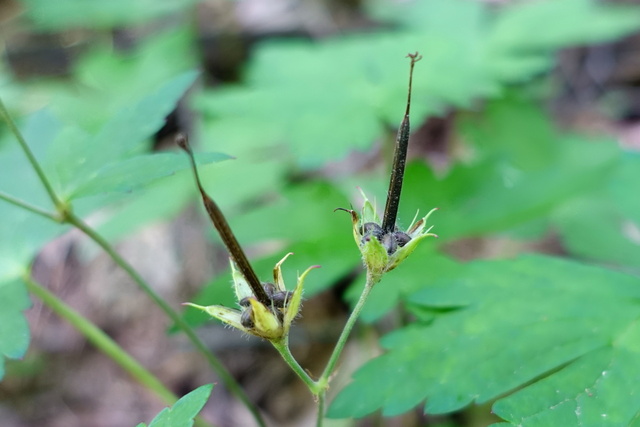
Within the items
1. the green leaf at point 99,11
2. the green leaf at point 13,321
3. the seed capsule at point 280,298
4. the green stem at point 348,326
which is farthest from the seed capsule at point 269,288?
the green leaf at point 99,11

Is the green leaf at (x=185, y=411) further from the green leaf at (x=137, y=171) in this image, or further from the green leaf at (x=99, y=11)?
the green leaf at (x=99, y=11)

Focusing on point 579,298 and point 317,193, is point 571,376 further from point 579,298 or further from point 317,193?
point 317,193

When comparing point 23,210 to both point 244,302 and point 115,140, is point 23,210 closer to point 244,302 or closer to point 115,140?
point 115,140

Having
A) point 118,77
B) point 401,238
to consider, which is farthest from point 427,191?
point 118,77

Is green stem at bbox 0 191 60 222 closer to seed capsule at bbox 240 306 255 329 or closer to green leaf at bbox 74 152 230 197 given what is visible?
green leaf at bbox 74 152 230 197

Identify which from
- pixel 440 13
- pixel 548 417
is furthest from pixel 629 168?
pixel 440 13
